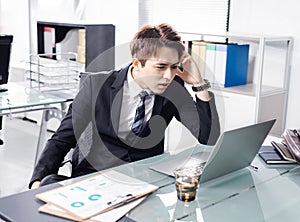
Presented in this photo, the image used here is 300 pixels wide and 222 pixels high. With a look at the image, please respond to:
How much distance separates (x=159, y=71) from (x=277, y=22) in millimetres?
1490

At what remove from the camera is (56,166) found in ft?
5.78

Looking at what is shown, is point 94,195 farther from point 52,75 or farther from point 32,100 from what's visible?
point 52,75

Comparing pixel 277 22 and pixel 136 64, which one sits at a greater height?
pixel 277 22

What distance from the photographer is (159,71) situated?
1763 millimetres

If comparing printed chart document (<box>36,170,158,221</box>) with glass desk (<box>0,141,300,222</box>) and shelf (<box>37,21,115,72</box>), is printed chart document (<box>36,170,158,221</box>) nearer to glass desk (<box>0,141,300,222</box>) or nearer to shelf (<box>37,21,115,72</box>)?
glass desk (<box>0,141,300,222</box>)

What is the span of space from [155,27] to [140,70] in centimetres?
20

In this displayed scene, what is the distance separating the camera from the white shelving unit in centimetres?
279

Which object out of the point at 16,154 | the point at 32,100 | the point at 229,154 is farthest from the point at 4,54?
the point at 229,154

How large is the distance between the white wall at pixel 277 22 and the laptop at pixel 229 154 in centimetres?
153

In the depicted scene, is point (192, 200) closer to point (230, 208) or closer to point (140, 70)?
point (230, 208)

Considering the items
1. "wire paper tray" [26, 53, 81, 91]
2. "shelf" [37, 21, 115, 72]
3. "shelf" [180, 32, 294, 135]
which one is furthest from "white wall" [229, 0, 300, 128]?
"wire paper tray" [26, 53, 81, 91]

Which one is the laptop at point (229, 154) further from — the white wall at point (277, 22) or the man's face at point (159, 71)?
the white wall at point (277, 22)

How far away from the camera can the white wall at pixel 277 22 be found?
2.86 m

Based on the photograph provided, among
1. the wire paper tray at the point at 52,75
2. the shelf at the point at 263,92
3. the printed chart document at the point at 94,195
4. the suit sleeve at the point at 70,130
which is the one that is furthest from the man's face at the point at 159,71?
the wire paper tray at the point at 52,75
